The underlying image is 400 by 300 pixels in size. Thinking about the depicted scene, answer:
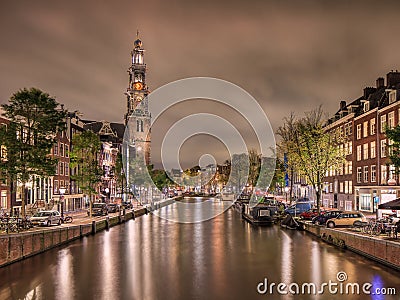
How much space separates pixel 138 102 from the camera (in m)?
188

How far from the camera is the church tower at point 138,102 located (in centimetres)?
18712

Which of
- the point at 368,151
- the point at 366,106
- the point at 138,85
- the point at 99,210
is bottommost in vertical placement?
the point at 99,210

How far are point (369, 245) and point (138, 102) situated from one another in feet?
538

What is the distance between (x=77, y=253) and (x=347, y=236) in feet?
70.1

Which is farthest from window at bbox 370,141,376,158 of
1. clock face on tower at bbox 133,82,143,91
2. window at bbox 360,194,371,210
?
clock face on tower at bbox 133,82,143,91

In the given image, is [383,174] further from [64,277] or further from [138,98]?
[138,98]

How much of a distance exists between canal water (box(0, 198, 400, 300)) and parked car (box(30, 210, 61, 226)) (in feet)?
Answer: 20.1

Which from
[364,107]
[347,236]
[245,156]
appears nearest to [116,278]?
[347,236]

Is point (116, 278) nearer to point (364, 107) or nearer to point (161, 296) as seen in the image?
point (161, 296)

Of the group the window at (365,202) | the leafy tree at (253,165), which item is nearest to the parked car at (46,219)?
the window at (365,202)

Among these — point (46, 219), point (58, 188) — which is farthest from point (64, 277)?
point (58, 188)

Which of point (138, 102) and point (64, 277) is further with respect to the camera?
point (138, 102)

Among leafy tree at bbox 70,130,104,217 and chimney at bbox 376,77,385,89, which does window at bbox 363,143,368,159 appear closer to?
chimney at bbox 376,77,385,89

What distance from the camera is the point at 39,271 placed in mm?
28125
